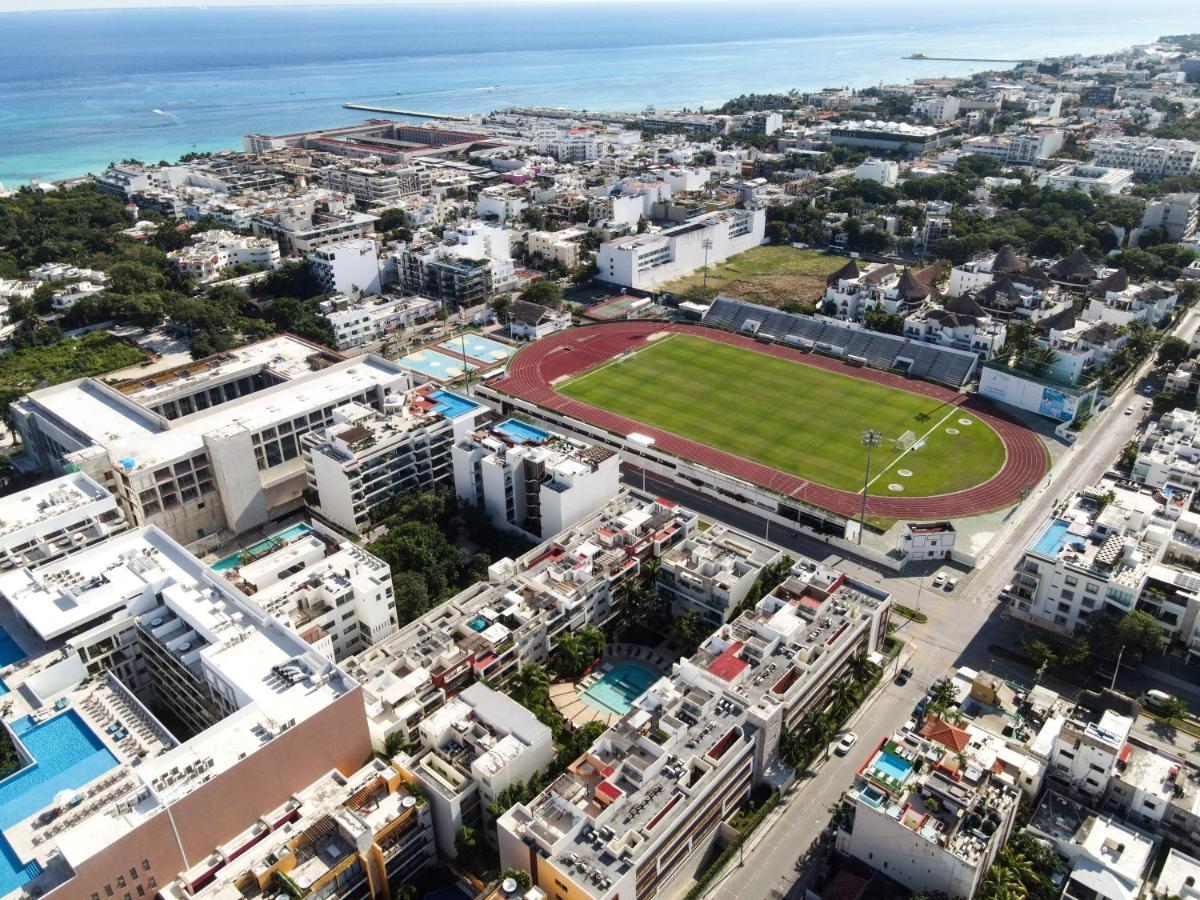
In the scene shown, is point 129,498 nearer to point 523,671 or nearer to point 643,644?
point 523,671

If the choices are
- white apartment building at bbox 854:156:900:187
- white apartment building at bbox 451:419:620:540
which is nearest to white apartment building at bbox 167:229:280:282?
white apartment building at bbox 451:419:620:540

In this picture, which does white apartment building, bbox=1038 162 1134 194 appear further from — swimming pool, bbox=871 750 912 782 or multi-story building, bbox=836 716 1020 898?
swimming pool, bbox=871 750 912 782

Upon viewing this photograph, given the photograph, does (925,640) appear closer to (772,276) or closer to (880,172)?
(772,276)

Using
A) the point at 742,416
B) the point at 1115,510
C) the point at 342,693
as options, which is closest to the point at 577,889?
the point at 342,693

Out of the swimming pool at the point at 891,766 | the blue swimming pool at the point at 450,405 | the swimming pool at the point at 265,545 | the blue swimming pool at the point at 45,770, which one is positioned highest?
the blue swimming pool at the point at 450,405

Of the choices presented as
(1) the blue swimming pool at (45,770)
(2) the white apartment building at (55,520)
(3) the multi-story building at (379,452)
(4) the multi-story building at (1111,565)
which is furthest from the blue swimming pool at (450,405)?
(4) the multi-story building at (1111,565)

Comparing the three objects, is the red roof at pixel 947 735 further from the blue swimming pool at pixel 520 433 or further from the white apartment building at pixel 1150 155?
the white apartment building at pixel 1150 155
